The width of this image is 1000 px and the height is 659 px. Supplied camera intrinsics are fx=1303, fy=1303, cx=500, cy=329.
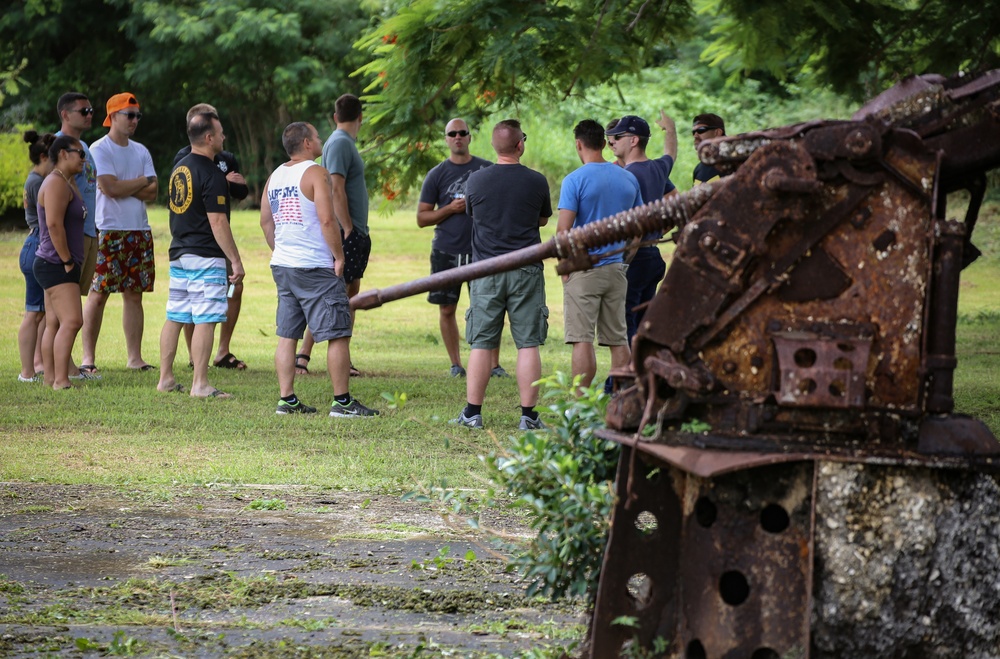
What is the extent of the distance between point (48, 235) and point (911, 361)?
7836 mm

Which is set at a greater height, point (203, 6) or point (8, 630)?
point (203, 6)

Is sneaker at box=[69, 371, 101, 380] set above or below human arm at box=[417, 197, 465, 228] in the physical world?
below

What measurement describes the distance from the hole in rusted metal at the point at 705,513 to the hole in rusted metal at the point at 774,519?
0.14m

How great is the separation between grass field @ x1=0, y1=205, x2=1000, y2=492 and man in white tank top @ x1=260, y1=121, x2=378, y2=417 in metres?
0.29

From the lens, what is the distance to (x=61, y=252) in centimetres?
973

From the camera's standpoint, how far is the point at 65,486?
22.5ft

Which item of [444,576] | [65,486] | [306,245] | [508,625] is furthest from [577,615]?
[306,245]

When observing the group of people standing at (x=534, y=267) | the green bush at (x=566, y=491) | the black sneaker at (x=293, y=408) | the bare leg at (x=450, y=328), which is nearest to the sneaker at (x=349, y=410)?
the black sneaker at (x=293, y=408)

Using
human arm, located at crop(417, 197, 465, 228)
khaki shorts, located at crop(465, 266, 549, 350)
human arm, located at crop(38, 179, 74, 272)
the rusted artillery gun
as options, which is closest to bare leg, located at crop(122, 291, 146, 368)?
human arm, located at crop(38, 179, 74, 272)

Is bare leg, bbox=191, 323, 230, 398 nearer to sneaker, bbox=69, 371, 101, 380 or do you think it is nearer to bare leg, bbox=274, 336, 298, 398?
bare leg, bbox=274, 336, 298, 398

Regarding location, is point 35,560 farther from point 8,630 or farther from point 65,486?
point 65,486

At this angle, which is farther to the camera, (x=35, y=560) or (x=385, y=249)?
(x=385, y=249)

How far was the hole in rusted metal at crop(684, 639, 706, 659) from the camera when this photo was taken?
369cm

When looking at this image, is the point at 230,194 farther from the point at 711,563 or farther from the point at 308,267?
the point at 711,563
